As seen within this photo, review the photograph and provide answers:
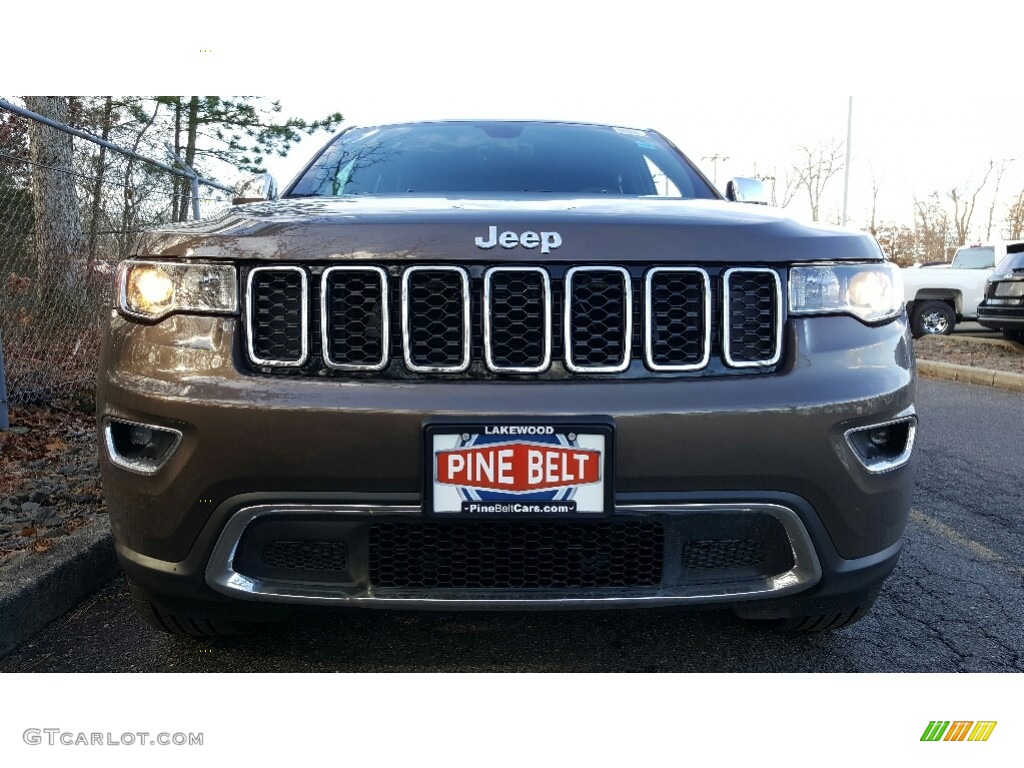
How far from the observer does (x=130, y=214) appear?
5.73 m

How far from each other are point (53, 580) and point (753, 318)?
7.36ft

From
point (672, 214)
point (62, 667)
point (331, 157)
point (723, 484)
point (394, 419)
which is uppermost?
point (331, 157)

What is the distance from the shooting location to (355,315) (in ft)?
5.77

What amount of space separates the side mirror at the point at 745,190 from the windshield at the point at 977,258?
13.4 m

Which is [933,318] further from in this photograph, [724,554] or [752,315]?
[724,554]

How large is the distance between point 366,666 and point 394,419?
0.86m

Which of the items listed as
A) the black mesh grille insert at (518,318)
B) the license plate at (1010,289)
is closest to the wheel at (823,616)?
the black mesh grille insert at (518,318)

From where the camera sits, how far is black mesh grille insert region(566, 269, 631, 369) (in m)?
1.75

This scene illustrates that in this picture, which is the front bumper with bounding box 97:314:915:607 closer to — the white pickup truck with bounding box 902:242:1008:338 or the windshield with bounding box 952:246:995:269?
the white pickup truck with bounding box 902:242:1008:338

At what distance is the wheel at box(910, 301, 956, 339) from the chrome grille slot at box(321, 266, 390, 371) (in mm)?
14341

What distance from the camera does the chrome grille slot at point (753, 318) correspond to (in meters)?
1.78

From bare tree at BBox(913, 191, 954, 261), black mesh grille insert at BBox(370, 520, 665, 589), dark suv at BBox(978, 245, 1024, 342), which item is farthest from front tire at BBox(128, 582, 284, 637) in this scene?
bare tree at BBox(913, 191, 954, 261)

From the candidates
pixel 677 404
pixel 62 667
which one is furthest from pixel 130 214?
pixel 677 404
